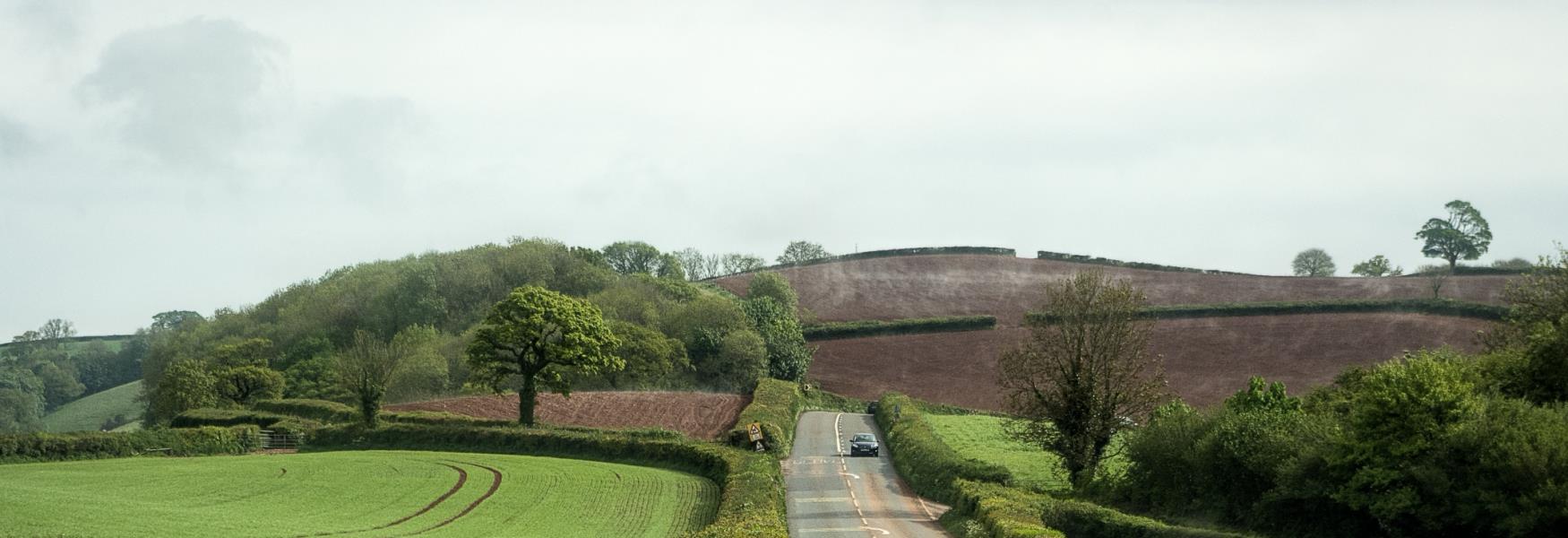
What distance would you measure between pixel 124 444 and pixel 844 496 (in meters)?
33.2

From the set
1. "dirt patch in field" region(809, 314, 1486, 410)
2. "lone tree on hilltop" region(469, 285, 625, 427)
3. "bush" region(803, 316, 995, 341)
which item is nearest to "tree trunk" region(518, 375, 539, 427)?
"lone tree on hilltop" region(469, 285, 625, 427)

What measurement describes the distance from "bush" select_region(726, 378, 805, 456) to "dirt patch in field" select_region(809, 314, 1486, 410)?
11584 mm

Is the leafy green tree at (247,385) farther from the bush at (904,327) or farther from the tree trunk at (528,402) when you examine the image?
the bush at (904,327)

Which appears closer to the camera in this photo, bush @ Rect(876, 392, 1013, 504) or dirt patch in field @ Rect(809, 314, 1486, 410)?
bush @ Rect(876, 392, 1013, 504)

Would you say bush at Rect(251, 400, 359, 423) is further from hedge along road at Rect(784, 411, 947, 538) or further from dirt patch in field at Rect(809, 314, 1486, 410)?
dirt patch in field at Rect(809, 314, 1486, 410)

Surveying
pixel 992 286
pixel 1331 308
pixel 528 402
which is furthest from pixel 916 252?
pixel 528 402

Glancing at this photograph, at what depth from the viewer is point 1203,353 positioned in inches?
4075

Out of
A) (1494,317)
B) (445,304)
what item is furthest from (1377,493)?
(445,304)

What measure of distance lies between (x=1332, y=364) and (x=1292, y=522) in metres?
64.8

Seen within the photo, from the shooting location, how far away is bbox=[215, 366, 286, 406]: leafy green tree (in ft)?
282

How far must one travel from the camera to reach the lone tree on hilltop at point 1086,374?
166ft

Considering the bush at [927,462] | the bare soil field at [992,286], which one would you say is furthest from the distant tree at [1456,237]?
the bush at [927,462]

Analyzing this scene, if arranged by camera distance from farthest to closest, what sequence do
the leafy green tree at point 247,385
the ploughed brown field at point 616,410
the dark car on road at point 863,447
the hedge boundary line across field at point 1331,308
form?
1. the hedge boundary line across field at point 1331,308
2. the leafy green tree at point 247,385
3. the ploughed brown field at point 616,410
4. the dark car on road at point 863,447

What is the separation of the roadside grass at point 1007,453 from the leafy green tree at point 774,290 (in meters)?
35.9
